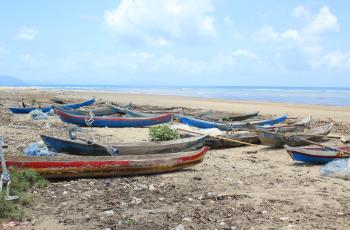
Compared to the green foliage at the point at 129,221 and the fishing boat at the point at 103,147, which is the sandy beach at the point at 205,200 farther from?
the fishing boat at the point at 103,147

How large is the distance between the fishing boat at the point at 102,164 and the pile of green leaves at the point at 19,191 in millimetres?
159

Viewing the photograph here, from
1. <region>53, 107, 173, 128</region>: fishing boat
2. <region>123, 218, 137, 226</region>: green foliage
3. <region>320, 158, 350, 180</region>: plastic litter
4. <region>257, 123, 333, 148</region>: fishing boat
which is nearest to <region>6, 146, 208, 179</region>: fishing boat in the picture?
<region>123, 218, 137, 226</region>: green foliage

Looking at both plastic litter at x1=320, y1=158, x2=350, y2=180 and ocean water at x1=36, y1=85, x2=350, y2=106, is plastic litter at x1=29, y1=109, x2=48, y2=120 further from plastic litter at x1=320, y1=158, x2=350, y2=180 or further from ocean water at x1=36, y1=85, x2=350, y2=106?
ocean water at x1=36, y1=85, x2=350, y2=106

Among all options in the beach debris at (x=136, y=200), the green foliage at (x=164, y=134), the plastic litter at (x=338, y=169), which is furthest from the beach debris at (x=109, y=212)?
the green foliage at (x=164, y=134)

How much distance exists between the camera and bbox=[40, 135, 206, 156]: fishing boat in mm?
8961

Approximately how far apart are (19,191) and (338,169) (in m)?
5.72

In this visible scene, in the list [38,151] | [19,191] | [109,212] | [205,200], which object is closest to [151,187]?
[205,200]

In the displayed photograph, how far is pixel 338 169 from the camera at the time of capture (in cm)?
836

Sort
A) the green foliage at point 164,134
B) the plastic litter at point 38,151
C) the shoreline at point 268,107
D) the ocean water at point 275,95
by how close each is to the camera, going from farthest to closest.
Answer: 1. the ocean water at point 275,95
2. the shoreline at point 268,107
3. the green foliage at point 164,134
4. the plastic litter at point 38,151

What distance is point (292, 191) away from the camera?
729cm

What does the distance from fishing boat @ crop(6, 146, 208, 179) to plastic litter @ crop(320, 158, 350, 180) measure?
2443mm

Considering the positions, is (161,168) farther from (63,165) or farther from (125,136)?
(125,136)

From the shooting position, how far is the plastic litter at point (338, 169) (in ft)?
26.9

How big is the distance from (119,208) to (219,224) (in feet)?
5.07
